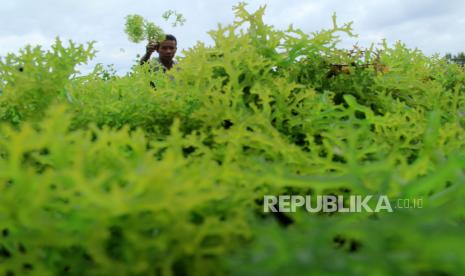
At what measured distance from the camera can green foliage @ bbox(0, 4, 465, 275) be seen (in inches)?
18.7

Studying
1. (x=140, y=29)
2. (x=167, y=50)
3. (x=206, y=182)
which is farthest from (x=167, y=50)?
(x=206, y=182)

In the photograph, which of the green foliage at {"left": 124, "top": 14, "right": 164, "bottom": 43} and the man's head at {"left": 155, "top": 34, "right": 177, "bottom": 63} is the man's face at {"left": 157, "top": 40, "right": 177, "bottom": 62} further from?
the green foliage at {"left": 124, "top": 14, "right": 164, "bottom": 43}

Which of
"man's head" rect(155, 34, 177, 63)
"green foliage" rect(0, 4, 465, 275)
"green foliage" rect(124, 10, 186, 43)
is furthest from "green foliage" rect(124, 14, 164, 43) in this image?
"green foliage" rect(0, 4, 465, 275)

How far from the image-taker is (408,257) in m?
0.44

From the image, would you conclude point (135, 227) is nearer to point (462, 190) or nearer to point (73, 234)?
point (73, 234)

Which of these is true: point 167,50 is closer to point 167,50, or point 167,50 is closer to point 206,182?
point 167,50

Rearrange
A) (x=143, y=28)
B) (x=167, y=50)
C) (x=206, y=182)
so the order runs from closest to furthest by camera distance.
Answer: (x=206, y=182), (x=143, y=28), (x=167, y=50)

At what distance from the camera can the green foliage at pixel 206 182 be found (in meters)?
0.48

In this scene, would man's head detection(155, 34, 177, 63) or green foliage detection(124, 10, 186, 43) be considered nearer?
green foliage detection(124, 10, 186, 43)

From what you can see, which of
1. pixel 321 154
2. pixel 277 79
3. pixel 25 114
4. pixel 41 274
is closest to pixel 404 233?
Answer: pixel 41 274

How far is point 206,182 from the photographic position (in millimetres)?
567

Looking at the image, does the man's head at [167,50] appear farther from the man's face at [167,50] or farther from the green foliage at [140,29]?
the green foliage at [140,29]

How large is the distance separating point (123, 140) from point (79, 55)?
55 cm

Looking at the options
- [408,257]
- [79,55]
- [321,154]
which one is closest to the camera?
[408,257]
